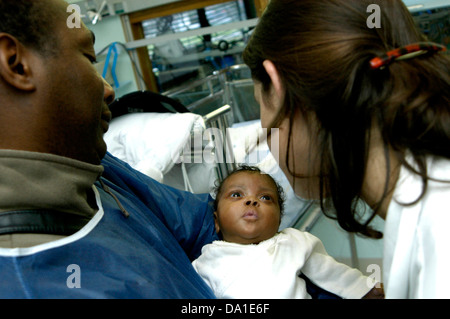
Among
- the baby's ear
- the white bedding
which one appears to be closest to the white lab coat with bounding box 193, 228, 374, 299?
the baby's ear

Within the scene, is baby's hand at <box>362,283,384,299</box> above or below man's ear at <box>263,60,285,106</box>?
below

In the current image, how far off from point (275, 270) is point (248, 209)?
25cm

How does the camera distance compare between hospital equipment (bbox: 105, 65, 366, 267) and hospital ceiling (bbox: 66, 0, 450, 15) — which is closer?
hospital equipment (bbox: 105, 65, 366, 267)

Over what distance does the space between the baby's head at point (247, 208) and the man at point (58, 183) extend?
38 cm

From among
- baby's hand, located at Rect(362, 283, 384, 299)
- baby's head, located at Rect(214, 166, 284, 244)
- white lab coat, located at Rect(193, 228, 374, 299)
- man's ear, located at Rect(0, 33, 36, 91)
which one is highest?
man's ear, located at Rect(0, 33, 36, 91)

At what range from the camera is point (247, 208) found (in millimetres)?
1438

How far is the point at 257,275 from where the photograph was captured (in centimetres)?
125

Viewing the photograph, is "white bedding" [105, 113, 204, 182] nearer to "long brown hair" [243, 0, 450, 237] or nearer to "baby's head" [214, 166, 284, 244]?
"baby's head" [214, 166, 284, 244]

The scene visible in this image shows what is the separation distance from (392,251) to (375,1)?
505mm

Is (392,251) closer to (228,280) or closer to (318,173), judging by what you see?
(318,173)

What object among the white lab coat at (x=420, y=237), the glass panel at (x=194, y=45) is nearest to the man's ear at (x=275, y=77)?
the white lab coat at (x=420, y=237)

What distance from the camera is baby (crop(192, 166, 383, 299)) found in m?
1.22

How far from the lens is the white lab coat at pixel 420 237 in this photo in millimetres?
736

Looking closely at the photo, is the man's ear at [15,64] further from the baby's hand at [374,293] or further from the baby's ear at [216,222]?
the baby's hand at [374,293]
